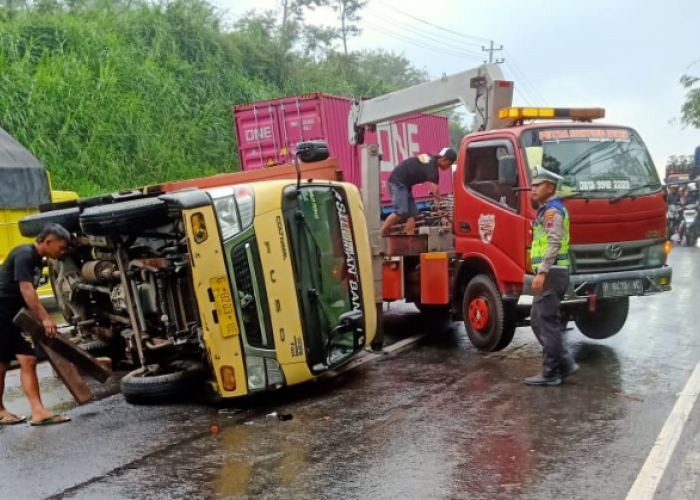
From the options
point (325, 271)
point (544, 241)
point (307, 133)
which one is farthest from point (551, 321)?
point (307, 133)

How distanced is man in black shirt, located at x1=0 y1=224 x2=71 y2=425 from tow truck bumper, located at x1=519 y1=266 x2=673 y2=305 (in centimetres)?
416

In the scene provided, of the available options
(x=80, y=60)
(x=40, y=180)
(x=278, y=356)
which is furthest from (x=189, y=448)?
(x=80, y=60)

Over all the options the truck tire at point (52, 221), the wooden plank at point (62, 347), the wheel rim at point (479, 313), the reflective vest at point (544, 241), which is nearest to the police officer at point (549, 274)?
the reflective vest at point (544, 241)

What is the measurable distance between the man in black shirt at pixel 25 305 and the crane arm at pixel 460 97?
4.72 m

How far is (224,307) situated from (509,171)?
3.11 metres

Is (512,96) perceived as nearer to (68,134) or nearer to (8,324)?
(8,324)

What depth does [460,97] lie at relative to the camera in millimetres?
8266

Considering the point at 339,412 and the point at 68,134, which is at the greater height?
the point at 68,134

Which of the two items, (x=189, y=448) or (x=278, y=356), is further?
(x=278, y=356)

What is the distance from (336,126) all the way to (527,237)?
8.26 m

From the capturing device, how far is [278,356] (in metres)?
5.45

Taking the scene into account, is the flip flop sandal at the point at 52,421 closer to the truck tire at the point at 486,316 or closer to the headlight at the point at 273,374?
the headlight at the point at 273,374

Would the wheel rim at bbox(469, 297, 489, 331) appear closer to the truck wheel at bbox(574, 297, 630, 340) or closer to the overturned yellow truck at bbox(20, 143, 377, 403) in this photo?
the truck wheel at bbox(574, 297, 630, 340)

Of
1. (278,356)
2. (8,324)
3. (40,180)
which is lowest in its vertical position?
(278,356)
